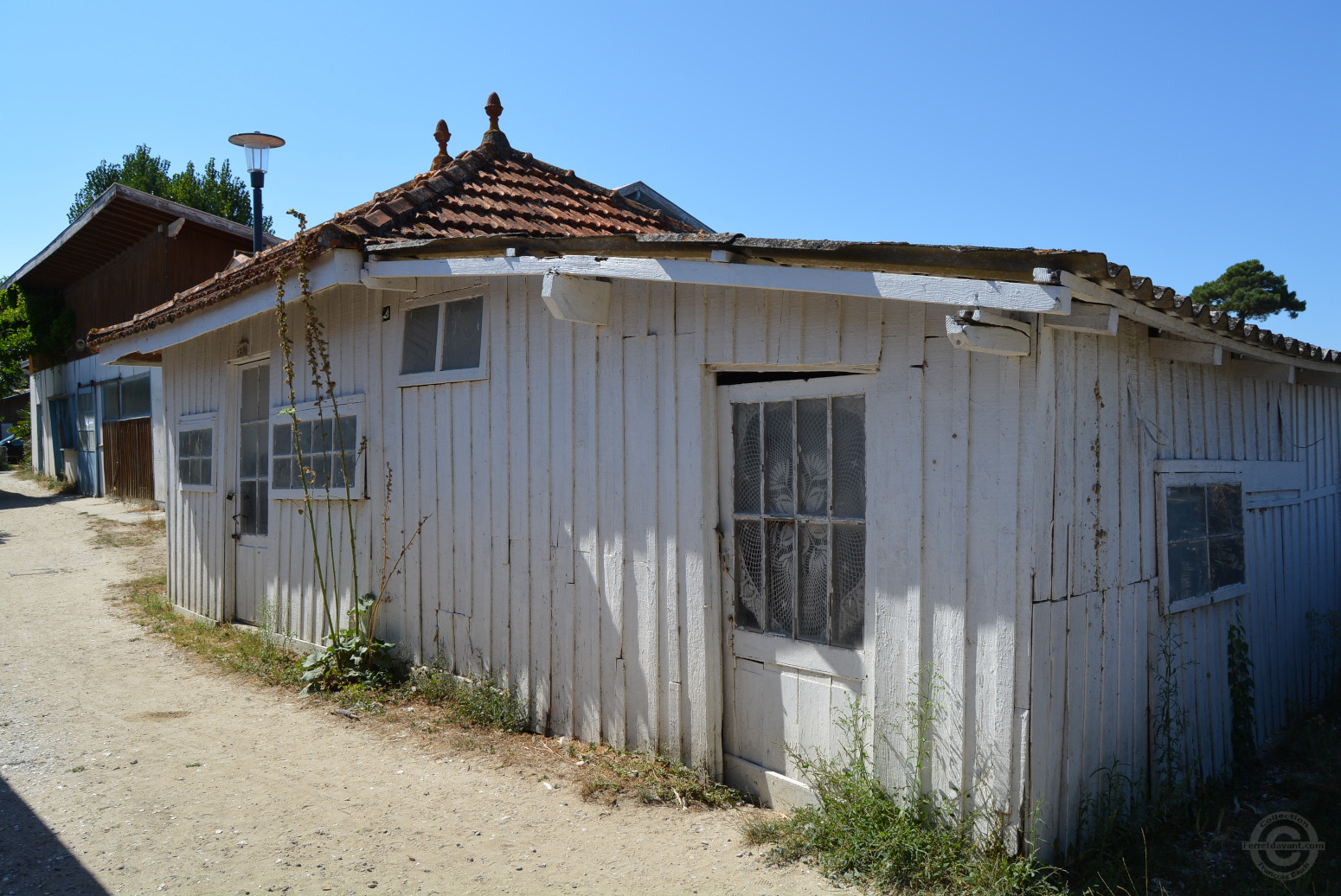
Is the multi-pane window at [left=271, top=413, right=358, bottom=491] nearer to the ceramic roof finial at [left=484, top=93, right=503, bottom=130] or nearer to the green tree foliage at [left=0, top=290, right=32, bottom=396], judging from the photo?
the ceramic roof finial at [left=484, top=93, right=503, bottom=130]

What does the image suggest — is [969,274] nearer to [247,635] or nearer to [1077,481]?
[1077,481]

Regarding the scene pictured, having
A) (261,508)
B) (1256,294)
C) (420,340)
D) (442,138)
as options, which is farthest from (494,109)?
(1256,294)

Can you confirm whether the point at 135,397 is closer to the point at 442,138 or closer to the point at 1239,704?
the point at 442,138

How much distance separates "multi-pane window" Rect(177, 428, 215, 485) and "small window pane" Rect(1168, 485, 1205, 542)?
8.16 metres

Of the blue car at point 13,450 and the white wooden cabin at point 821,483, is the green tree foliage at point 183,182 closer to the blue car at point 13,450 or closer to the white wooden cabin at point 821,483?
the blue car at point 13,450

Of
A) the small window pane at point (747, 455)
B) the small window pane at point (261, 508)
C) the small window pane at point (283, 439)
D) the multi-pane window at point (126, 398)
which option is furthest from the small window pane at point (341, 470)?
the multi-pane window at point (126, 398)

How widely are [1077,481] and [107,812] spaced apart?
15.5ft

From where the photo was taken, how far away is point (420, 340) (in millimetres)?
6285

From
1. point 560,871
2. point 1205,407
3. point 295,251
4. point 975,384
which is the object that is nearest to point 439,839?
point 560,871

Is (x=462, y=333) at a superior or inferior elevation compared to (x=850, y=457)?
superior

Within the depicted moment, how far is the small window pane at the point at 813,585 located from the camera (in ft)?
13.9

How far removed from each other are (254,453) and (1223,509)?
777 centimetres

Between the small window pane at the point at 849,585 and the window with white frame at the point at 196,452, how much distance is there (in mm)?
6946

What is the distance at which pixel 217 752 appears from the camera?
5.19 meters
